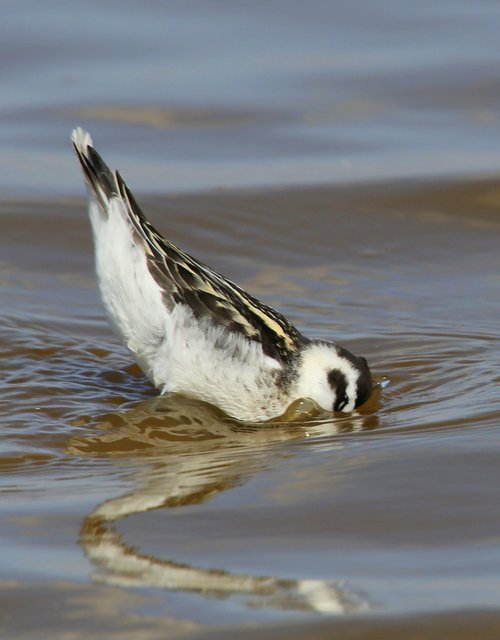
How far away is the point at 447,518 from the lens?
5.60m

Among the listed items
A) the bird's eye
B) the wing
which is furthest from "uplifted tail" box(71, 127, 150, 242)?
the bird's eye

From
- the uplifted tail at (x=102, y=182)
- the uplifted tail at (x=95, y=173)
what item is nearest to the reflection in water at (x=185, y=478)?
the uplifted tail at (x=102, y=182)

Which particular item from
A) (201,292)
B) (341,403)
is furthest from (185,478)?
(341,403)

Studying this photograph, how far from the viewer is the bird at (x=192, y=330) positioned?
289 inches

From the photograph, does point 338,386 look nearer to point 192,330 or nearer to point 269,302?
point 192,330

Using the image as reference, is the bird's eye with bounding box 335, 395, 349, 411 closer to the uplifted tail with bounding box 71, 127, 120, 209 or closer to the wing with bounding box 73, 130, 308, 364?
the wing with bounding box 73, 130, 308, 364

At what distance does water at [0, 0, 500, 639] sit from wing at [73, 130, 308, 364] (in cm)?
57

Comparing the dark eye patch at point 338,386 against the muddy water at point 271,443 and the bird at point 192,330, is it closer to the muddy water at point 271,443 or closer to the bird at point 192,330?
the bird at point 192,330

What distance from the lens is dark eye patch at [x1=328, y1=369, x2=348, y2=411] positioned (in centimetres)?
756

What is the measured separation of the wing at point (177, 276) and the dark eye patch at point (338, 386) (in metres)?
0.33

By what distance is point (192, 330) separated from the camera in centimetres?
737

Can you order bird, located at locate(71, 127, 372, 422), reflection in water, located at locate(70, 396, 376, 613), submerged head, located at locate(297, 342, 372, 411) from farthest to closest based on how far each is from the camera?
submerged head, located at locate(297, 342, 372, 411), bird, located at locate(71, 127, 372, 422), reflection in water, located at locate(70, 396, 376, 613)

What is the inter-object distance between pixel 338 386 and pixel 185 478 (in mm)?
1657

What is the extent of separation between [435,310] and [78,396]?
288cm
